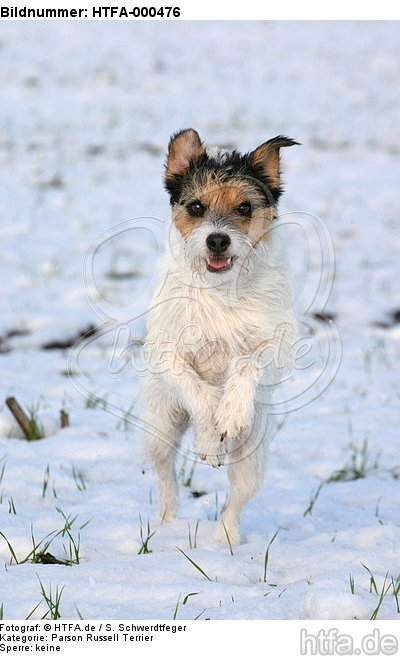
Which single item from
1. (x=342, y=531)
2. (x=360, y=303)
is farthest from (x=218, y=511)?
(x=360, y=303)

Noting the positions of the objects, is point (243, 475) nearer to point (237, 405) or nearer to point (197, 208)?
point (237, 405)

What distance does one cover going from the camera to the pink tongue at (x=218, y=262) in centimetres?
388

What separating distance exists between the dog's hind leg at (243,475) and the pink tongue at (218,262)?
0.86 meters

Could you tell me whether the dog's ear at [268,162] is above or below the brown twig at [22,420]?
above

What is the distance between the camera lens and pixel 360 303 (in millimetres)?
8727

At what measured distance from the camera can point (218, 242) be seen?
12.5ft

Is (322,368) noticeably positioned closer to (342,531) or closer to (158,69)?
(342,531)

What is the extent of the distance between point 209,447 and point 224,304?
681mm

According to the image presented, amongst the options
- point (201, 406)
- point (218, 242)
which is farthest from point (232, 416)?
point (218, 242)

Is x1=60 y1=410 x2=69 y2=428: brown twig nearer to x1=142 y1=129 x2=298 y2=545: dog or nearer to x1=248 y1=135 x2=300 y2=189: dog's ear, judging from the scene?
x1=142 y1=129 x2=298 y2=545: dog

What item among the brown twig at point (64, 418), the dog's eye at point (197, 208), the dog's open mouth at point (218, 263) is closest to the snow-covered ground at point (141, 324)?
the brown twig at point (64, 418)

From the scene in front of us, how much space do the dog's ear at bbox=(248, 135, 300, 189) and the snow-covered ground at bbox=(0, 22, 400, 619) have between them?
171 centimetres

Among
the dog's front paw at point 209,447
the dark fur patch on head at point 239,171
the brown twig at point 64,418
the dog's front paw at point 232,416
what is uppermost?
the dark fur patch on head at point 239,171

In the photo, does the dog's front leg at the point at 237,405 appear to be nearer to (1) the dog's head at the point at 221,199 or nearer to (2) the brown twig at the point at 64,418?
(1) the dog's head at the point at 221,199
